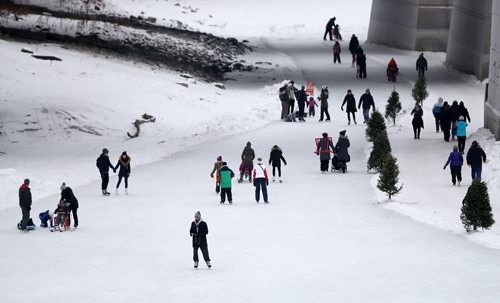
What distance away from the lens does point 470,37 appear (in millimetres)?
51781

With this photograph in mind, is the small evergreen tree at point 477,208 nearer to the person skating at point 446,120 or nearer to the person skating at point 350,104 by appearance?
the person skating at point 446,120

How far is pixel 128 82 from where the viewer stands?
47344 millimetres

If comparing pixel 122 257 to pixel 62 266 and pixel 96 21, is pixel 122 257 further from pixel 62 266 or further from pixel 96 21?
pixel 96 21

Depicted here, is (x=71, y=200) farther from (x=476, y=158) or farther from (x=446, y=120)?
(x=446, y=120)

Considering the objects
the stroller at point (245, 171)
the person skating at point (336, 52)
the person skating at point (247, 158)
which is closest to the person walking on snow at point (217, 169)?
the person skating at point (247, 158)

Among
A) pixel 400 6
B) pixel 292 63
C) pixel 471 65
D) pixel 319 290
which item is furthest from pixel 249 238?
pixel 400 6

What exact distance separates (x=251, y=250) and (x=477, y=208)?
4583mm

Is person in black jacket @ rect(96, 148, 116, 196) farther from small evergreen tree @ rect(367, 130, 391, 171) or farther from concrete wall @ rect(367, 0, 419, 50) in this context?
concrete wall @ rect(367, 0, 419, 50)

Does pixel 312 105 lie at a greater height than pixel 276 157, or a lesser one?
greater

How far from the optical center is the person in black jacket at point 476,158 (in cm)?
2869

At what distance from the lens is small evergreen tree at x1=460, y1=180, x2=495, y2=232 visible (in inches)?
890

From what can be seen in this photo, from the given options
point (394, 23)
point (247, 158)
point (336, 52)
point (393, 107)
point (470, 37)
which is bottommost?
point (247, 158)

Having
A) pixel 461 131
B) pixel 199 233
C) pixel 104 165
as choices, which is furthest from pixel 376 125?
pixel 199 233

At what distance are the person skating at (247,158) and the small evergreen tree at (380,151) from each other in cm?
340
